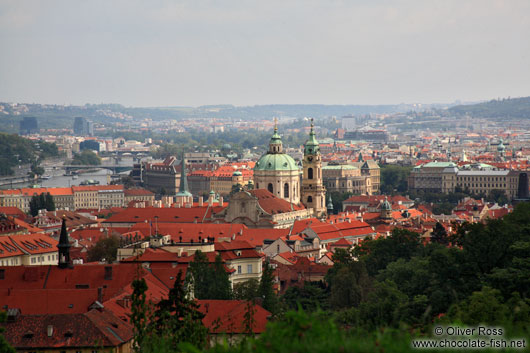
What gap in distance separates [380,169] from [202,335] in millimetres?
137352

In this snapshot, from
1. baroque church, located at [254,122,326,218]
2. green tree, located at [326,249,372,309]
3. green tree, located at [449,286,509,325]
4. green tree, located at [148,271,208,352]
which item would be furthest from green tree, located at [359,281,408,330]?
baroque church, located at [254,122,326,218]

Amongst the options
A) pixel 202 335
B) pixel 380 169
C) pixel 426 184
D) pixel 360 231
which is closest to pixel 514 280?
pixel 202 335

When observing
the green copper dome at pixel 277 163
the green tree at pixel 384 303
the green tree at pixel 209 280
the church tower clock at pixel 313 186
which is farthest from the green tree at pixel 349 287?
the church tower clock at pixel 313 186

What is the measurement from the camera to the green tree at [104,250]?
190 ft

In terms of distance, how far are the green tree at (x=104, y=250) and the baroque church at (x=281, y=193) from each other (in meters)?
24.2

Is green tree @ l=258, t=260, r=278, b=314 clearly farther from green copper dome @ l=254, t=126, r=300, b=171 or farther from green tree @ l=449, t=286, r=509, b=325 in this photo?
green copper dome @ l=254, t=126, r=300, b=171

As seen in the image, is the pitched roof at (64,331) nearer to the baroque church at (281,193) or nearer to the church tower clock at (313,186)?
the baroque church at (281,193)

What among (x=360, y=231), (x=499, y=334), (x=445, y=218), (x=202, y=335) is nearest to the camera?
(x=499, y=334)

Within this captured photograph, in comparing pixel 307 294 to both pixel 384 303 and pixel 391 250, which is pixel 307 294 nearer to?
pixel 391 250

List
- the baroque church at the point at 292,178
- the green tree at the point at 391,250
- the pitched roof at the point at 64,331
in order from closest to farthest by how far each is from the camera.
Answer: the pitched roof at the point at 64,331 < the green tree at the point at 391,250 < the baroque church at the point at 292,178

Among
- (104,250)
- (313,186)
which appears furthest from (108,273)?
(313,186)

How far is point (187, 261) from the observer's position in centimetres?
4853

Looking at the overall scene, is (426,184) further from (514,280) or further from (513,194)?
(514,280)

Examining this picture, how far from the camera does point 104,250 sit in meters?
59.6
